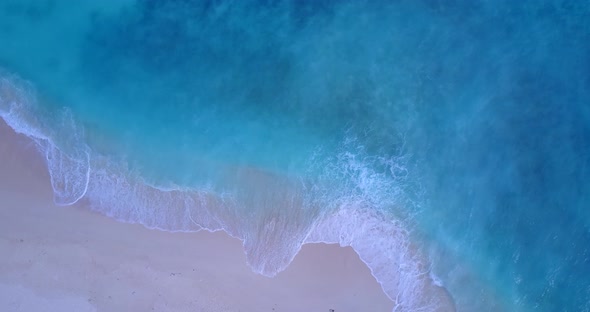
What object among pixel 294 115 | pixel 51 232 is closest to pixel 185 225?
pixel 51 232

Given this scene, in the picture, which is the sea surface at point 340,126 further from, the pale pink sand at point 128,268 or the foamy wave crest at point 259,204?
the pale pink sand at point 128,268

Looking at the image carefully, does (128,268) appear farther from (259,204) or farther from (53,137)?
(53,137)

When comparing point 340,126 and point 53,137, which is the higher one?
point 340,126

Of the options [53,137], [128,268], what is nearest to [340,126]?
[128,268]

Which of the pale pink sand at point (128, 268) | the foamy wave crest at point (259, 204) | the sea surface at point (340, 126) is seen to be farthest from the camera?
the sea surface at point (340, 126)

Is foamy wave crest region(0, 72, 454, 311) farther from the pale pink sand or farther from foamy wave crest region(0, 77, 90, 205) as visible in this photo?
the pale pink sand

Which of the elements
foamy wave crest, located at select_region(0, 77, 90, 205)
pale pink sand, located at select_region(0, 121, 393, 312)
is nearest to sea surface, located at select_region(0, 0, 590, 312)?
foamy wave crest, located at select_region(0, 77, 90, 205)

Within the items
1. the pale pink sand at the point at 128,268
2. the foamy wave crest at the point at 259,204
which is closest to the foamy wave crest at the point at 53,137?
the foamy wave crest at the point at 259,204
